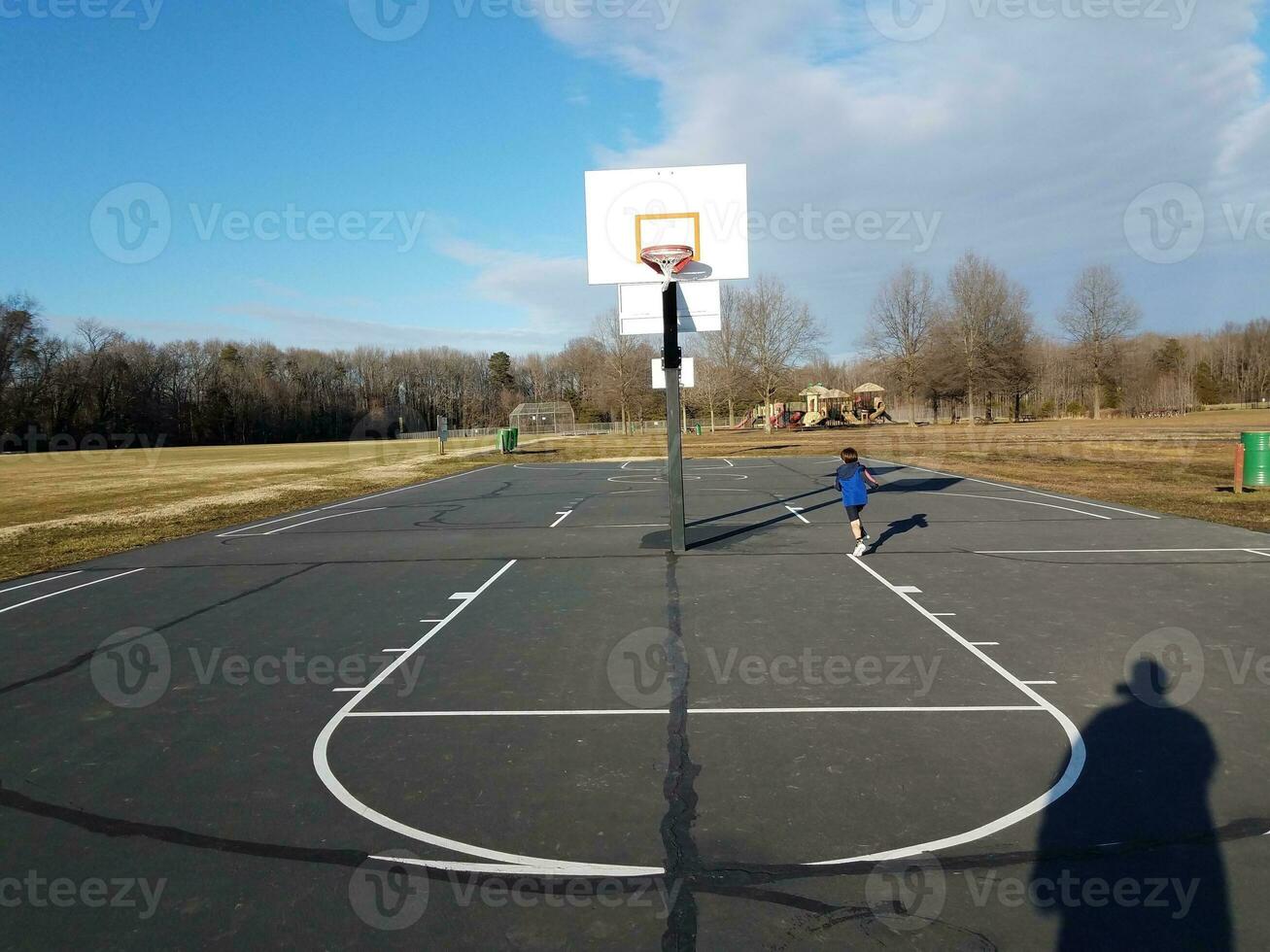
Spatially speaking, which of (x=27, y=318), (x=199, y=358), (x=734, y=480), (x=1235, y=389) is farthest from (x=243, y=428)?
(x=1235, y=389)

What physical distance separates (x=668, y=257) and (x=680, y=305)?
82 centimetres

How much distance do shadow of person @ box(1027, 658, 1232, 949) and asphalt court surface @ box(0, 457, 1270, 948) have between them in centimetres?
4

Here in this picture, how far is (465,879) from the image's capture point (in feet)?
12.4

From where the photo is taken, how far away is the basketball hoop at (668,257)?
12.7 m

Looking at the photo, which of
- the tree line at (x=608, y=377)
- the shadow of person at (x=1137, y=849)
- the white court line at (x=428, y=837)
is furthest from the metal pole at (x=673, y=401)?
the tree line at (x=608, y=377)

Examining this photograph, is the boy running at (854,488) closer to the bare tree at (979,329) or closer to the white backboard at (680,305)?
the white backboard at (680,305)

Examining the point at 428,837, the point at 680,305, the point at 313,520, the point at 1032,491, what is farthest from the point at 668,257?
the point at 1032,491

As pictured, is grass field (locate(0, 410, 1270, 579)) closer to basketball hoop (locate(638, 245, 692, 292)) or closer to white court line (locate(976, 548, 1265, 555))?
white court line (locate(976, 548, 1265, 555))

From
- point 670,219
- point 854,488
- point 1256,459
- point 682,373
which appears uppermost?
point 670,219

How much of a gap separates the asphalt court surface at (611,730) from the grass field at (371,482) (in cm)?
507

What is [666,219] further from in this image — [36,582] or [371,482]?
[371,482]

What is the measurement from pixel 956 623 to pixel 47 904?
778 cm

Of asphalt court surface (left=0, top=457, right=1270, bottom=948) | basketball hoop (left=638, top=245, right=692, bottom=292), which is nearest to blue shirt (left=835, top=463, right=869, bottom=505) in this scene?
asphalt court surface (left=0, top=457, right=1270, bottom=948)

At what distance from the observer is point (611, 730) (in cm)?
563
